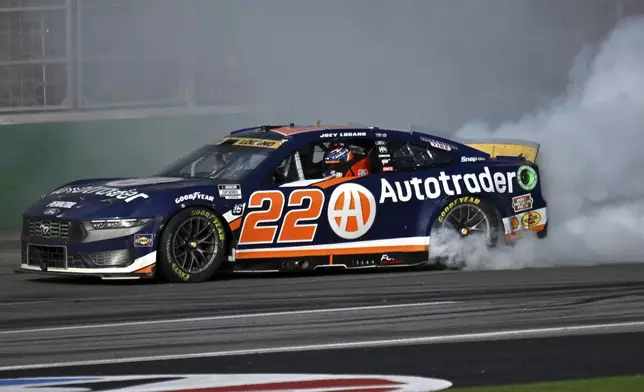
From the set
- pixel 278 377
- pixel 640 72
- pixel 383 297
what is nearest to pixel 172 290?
pixel 383 297

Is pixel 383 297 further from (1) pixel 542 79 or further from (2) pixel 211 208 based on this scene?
(1) pixel 542 79

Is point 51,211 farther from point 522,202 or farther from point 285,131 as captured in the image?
point 522,202

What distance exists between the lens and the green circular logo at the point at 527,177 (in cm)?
1280

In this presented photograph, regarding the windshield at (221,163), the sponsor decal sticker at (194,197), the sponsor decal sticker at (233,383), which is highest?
the windshield at (221,163)

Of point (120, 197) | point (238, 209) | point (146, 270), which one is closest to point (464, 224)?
point (238, 209)

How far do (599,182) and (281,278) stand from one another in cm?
342

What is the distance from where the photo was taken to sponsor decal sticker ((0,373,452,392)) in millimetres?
7102

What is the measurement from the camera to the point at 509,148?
1334 centimetres

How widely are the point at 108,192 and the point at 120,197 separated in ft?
0.71

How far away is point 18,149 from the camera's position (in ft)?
54.7

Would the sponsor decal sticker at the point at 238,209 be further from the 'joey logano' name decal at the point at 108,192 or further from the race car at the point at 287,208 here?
the 'joey logano' name decal at the point at 108,192

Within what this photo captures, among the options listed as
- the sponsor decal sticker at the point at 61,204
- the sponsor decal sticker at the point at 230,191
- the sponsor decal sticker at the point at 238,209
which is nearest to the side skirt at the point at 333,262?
the sponsor decal sticker at the point at 238,209

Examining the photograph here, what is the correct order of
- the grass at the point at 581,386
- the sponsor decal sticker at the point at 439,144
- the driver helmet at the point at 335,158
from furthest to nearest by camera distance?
the sponsor decal sticker at the point at 439,144
the driver helmet at the point at 335,158
the grass at the point at 581,386

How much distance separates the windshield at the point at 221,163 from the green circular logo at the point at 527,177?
2.27m
